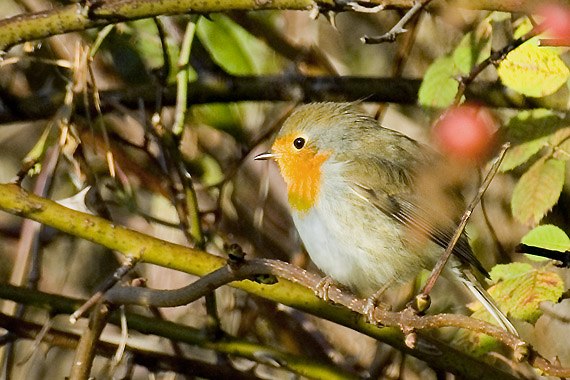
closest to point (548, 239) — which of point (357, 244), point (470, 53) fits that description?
point (357, 244)

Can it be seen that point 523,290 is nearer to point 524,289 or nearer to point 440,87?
point 524,289

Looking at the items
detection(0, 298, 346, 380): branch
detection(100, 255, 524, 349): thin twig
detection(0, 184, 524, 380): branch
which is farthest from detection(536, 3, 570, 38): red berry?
detection(0, 298, 346, 380): branch

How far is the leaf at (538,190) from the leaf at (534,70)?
0.85 feet

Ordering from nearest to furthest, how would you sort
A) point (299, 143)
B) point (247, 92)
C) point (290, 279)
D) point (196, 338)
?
point (290, 279) → point (196, 338) → point (299, 143) → point (247, 92)

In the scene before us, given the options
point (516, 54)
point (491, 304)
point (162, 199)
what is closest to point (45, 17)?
point (162, 199)

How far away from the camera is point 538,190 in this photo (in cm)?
220

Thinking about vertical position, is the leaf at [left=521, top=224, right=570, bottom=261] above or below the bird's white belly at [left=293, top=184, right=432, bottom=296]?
below

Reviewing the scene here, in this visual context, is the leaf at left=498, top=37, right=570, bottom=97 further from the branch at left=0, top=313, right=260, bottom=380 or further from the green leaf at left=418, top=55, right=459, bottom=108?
the branch at left=0, top=313, right=260, bottom=380

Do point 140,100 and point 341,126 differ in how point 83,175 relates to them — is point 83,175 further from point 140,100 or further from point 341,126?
point 341,126

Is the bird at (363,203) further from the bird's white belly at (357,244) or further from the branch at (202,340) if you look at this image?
the branch at (202,340)

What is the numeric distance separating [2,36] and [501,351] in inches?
82.1

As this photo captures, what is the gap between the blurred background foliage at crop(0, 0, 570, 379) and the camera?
3021 mm

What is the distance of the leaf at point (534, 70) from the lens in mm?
2010

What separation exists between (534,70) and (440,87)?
0.38m
